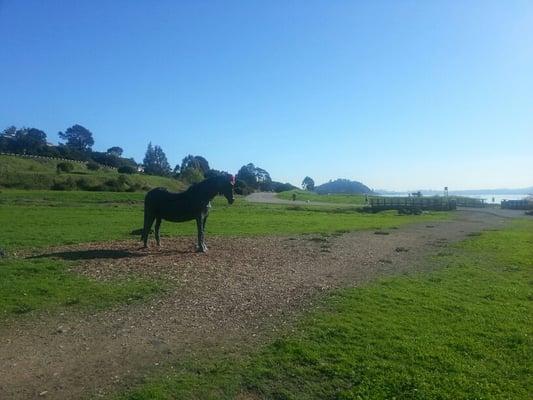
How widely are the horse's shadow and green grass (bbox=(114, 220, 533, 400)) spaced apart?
7.74 meters

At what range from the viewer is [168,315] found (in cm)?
977

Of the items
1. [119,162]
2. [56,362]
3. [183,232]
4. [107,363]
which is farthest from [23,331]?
[119,162]

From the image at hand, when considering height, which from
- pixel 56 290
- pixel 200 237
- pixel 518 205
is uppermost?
pixel 518 205

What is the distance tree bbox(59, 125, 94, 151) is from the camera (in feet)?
566

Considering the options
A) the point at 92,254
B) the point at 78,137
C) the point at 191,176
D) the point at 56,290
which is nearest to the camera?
the point at 56,290

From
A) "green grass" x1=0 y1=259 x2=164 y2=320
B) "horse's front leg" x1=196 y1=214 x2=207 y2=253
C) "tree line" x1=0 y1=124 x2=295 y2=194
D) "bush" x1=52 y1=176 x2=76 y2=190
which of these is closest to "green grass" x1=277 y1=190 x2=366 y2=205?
"tree line" x1=0 y1=124 x2=295 y2=194

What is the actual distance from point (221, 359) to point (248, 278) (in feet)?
18.9

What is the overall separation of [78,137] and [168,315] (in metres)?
180

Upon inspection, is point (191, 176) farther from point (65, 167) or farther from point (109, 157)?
point (109, 157)

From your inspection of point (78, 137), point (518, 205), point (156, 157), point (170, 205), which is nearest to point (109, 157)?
point (156, 157)

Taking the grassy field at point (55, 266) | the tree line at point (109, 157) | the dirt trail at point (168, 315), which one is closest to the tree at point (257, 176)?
the tree line at point (109, 157)

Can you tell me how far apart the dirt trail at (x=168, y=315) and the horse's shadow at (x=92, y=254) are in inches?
1.3

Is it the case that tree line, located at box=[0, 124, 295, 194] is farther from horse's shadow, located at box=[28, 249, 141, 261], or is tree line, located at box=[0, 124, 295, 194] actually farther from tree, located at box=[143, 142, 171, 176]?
horse's shadow, located at box=[28, 249, 141, 261]

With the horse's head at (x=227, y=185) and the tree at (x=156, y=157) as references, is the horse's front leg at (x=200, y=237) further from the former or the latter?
the tree at (x=156, y=157)
